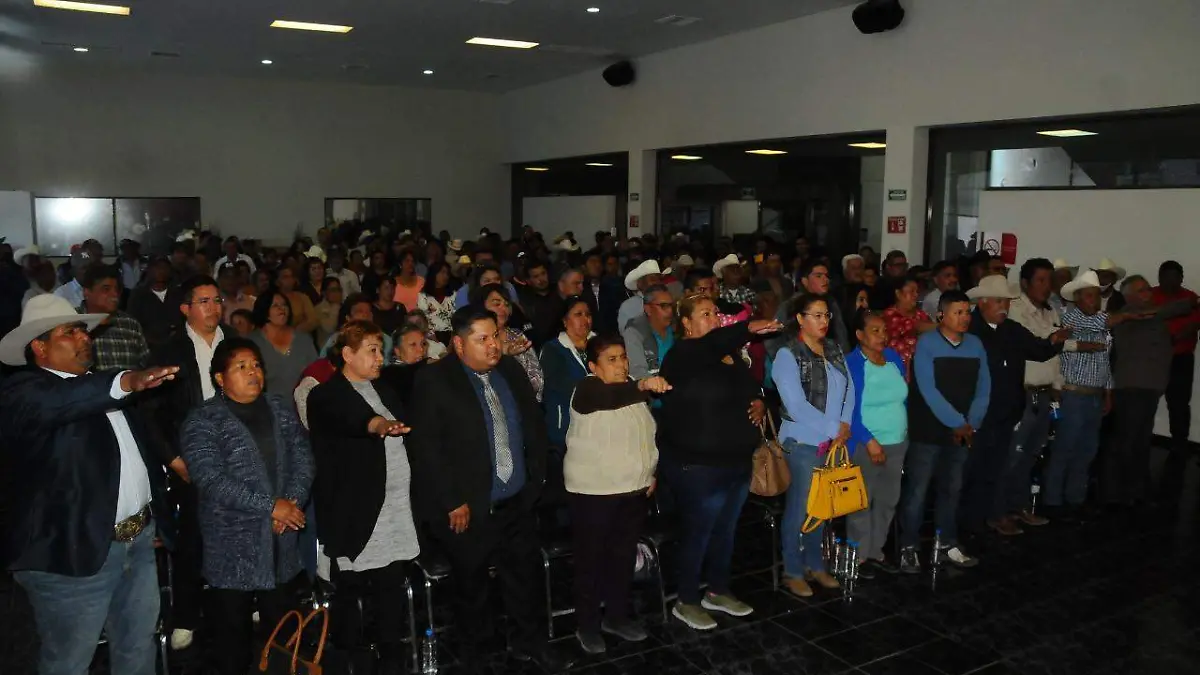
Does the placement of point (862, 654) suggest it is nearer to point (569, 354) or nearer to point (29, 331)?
point (569, 354)

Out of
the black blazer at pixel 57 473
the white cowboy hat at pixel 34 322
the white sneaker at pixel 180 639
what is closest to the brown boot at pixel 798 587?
the white sneaker at pixel 180 639

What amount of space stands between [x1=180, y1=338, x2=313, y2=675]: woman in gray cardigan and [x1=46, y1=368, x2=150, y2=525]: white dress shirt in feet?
0.57

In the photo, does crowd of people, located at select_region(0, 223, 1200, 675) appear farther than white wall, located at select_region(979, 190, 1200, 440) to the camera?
No

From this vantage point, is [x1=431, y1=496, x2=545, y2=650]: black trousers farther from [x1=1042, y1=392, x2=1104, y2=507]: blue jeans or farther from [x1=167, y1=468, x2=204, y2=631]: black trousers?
[x1=1042, y1=392, x2=1104, y2=507]: blue jeans

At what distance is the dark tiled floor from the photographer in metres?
4.41

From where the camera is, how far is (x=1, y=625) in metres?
4.80

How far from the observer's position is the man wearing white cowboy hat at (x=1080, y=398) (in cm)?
657

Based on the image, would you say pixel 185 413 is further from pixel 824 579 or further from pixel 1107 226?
pixel 1107 226

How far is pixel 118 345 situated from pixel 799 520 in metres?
3.73

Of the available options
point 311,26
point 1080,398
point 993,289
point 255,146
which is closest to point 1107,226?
point 1080,398

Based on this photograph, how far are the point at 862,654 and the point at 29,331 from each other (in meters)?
3.91

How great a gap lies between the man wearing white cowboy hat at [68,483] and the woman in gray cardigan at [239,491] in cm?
25

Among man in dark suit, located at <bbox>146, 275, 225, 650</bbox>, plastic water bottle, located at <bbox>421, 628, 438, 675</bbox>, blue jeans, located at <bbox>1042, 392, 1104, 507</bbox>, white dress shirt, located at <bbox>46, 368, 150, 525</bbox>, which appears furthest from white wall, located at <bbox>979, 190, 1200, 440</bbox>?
white dress shirt, located at <bbox>46, 368, 150, 525</bbox>

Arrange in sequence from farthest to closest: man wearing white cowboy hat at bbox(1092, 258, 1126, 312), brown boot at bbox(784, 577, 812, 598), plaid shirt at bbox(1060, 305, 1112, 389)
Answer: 1. man wearing white cowboy hat at bbox(1092, 258, 1126, 312)
2. plaid shirt at bbox(1060, 305, 1112, 389)
3. brown boot at bbox(784, 577, 812, 598)
